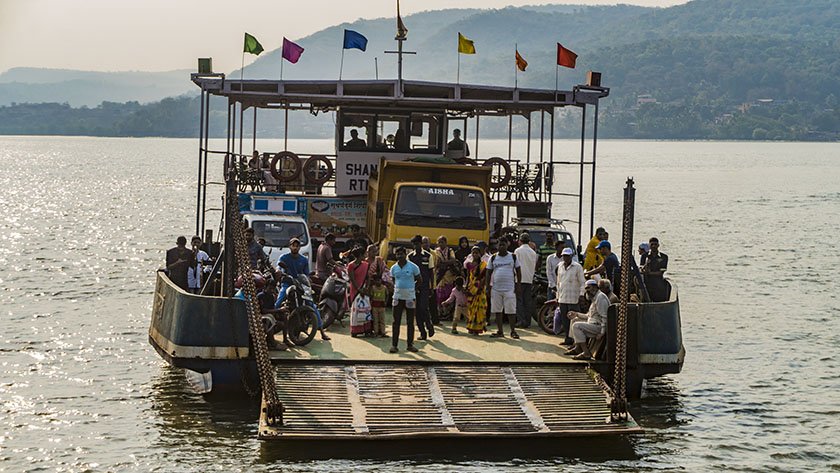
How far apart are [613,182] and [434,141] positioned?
84.4m

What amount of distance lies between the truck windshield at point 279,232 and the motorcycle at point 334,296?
4400 millimetres

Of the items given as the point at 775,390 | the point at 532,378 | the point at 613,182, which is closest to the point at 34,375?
the point at 532,378

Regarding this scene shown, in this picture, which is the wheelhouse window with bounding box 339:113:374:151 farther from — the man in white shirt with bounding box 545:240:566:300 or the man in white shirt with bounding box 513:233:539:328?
the man in white shirt with bounding box 545:240:566:300

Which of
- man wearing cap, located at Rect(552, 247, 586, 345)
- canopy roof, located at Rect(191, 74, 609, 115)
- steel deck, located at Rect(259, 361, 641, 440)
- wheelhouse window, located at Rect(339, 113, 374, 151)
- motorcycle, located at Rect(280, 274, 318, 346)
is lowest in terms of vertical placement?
steel deck, located at Rect(259, 361, 641, 440)

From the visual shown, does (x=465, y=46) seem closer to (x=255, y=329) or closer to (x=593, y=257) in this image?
(x=593, y=257)

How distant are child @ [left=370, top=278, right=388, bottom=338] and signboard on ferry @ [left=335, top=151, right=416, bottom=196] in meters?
8.52

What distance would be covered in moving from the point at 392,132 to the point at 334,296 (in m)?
8.59

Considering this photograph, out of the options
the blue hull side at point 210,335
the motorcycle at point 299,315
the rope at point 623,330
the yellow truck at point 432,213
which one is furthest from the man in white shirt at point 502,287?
the blue hull side at point 210,335

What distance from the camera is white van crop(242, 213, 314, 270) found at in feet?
78.3

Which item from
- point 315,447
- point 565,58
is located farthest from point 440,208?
point 315,447

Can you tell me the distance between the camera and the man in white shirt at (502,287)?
61.0 feet

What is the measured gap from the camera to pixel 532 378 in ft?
54.0

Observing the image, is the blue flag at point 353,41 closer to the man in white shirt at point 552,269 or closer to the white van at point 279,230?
the white van at point 279,230

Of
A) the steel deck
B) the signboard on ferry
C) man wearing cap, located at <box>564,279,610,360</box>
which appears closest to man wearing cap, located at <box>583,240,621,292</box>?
man wearing cap, located at <box>564,279,610,360</box>
